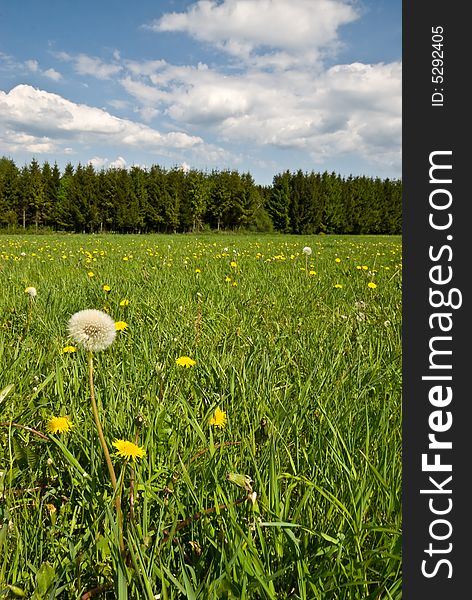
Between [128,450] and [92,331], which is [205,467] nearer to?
[128,450]

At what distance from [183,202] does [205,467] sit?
53.9 meters

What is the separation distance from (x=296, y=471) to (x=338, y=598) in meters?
0.35

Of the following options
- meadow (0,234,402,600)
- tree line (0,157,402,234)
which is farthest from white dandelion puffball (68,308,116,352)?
tree line (0,157,402,234)

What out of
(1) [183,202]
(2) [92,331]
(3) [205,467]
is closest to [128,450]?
(3) [205,467]

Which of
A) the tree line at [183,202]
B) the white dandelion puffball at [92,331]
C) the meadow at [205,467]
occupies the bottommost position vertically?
the meadow at [205,467]

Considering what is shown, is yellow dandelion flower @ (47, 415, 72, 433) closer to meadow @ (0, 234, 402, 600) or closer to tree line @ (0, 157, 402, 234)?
meadow @ (0, 234, 402, 600)

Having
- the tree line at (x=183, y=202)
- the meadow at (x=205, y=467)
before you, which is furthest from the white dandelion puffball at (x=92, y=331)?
the tree line at (x=183, y=202)

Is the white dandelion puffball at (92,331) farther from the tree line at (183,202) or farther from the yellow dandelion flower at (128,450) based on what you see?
the tree line at (183,202)

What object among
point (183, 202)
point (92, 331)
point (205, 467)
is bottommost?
point (205, 467)

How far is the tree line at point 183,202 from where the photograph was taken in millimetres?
50562

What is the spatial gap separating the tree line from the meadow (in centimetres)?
5070

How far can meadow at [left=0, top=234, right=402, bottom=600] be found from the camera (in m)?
0.84

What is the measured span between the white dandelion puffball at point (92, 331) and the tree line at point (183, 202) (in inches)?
2027

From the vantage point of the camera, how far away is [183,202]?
53.2 meters
